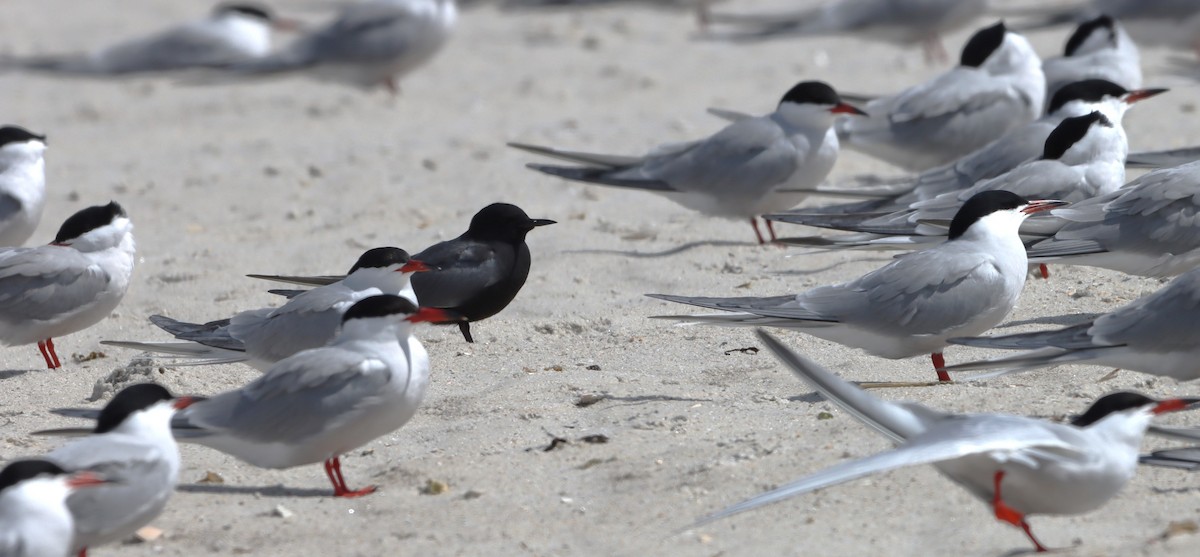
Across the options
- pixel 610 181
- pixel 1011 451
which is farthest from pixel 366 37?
pixel 1011 451

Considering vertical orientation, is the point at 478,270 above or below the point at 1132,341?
below

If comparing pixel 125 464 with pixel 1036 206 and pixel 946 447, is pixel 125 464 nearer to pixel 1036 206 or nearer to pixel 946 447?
pixel 946 447

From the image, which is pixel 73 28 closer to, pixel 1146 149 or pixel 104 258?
pixel 104 258

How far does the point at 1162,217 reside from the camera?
490 centimetres

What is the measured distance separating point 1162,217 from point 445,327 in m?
2.41

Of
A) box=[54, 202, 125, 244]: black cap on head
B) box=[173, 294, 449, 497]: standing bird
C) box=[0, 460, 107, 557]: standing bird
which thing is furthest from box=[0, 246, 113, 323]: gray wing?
box=[0, 460, 107, 557]: standing bird

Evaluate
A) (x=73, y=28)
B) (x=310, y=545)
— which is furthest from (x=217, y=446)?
(x=73, y=28)

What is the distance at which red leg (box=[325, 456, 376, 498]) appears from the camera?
12.5ft

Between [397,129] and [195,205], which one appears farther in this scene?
[397,129]

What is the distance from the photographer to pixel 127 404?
3.49 metres

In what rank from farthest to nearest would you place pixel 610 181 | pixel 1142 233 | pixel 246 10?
pixel 246 10, pixel 610 181, pixel 1142 233

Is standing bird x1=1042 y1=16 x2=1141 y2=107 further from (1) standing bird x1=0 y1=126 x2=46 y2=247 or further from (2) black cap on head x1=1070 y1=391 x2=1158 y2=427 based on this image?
(1) standing bird x1=0 y1=126 x2=46 y2=247

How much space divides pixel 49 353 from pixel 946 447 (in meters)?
3.40

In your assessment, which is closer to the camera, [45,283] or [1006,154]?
[45,283]
